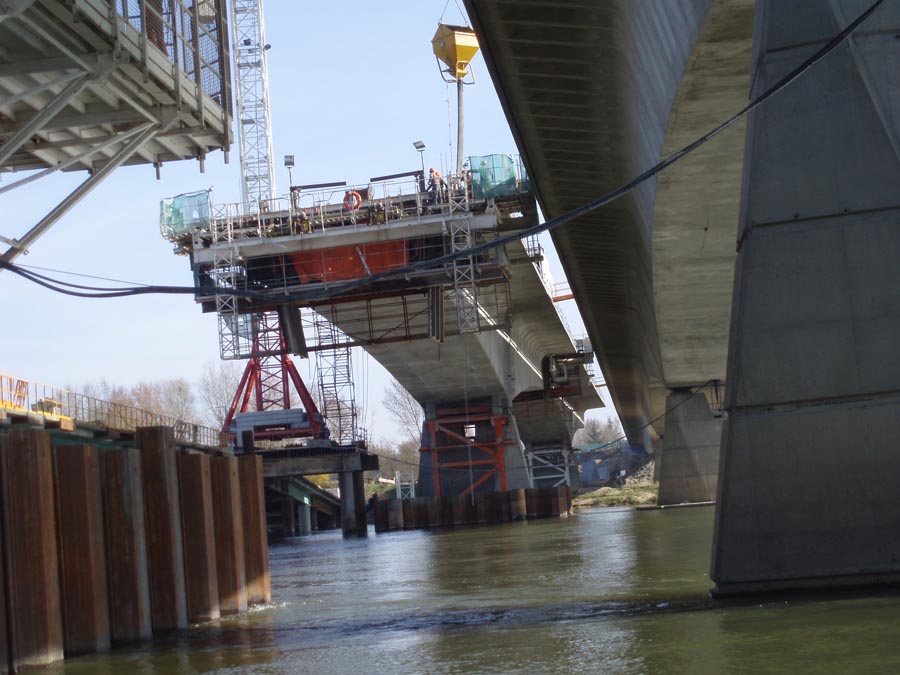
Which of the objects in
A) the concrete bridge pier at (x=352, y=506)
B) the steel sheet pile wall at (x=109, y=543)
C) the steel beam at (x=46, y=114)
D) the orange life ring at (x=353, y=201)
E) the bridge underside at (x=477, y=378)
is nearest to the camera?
the steel sheet pile wall at (x=109, y=543)

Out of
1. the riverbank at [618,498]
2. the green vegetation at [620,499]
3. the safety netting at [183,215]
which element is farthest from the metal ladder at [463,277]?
the green vegetation at [620,499]

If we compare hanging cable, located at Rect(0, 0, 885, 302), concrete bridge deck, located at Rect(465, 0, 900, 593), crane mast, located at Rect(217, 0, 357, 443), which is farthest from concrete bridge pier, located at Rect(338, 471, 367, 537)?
hanging cable, located at Rect(0, 0, 885, 302)

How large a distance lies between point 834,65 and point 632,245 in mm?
25337

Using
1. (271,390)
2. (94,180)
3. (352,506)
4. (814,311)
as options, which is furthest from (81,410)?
(271,390)

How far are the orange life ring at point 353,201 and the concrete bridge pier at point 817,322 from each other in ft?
107

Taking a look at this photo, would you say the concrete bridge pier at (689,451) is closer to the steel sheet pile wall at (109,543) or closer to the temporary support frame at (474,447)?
the temporary support frame at (474,447)

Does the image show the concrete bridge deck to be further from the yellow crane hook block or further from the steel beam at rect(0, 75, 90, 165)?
the yellow crane hook block

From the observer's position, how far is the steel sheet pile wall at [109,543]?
1254 cm

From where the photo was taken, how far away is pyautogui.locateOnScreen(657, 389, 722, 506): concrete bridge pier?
5622cm

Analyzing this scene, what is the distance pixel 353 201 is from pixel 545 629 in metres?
33.5

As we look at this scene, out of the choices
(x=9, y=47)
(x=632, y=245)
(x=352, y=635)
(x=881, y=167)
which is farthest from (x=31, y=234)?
(x=632, y=245)

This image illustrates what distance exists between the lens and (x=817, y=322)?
1217 centimetres

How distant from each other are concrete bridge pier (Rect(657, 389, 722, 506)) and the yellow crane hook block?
66.1ft

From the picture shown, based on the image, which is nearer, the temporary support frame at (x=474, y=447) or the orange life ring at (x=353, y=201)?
the orange life ring at (x=353, y=201)
